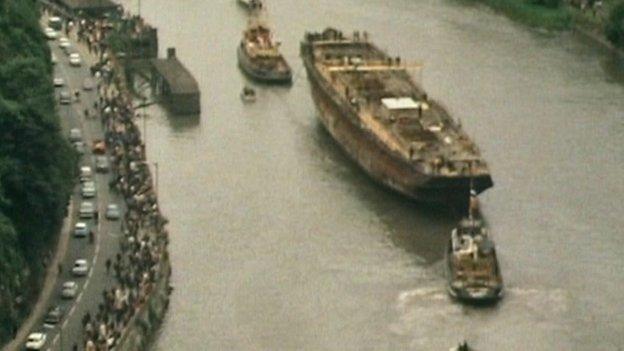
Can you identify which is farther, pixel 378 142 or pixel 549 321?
pixel 378 142

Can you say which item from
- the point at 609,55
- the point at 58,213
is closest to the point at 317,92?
the point at 609,55

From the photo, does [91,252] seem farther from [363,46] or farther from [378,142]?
[363,46]

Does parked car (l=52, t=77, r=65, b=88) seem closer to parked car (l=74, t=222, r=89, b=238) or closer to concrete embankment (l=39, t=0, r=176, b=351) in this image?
concrete embankment (l=39, t=0, r=176, b=351)

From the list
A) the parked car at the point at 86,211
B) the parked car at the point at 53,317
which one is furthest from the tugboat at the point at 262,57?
the parked car at the point at 53,317

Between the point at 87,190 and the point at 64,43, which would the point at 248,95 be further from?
the point at 87,190

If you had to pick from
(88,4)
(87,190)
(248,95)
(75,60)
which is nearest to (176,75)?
(248,95)
